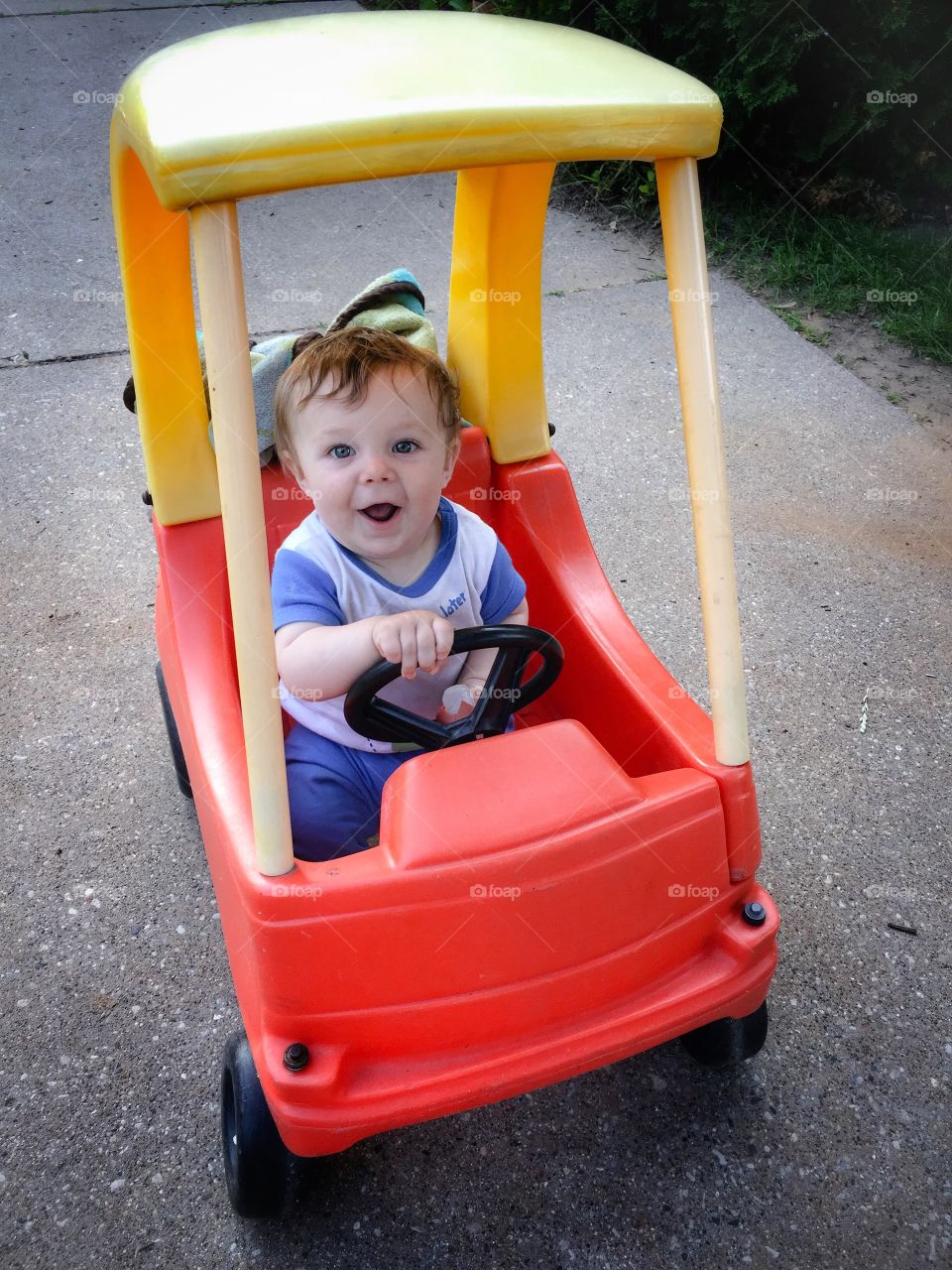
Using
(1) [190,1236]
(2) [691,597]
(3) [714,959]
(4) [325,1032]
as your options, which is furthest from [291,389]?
(2) [691,597]

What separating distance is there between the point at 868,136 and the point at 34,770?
10.9ft

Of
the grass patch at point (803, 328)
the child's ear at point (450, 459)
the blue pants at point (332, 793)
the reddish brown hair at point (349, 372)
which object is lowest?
the grass patch at point (803, 328)

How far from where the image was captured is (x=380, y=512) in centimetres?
134

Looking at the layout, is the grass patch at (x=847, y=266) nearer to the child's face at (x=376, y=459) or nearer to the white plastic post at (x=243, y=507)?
the child's face at (x=376, y=459)

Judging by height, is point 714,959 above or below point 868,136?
→ below

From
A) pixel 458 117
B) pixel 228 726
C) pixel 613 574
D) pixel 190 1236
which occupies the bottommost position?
pixel 190 1236

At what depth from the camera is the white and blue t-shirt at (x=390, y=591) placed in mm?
1378

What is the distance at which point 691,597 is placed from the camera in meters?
2.32

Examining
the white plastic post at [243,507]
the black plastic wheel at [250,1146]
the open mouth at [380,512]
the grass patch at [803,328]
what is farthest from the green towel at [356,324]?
the grass patch at [803,328]

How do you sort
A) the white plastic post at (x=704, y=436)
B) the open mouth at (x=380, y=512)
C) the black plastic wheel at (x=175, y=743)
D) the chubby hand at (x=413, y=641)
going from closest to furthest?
the white plastic post at (x=704, y=436) < the chubby hand at (x=413, y=641) < the open mouth at (x=380, y=512) < the black plastic wheel at (x=175, y=743)

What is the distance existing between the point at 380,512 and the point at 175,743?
2.17ft

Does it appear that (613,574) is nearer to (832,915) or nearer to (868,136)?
(832,915)

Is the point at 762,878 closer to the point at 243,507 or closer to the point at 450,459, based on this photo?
the point at 450,459

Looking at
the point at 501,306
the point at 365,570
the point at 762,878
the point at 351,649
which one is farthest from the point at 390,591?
the point at 762,878
